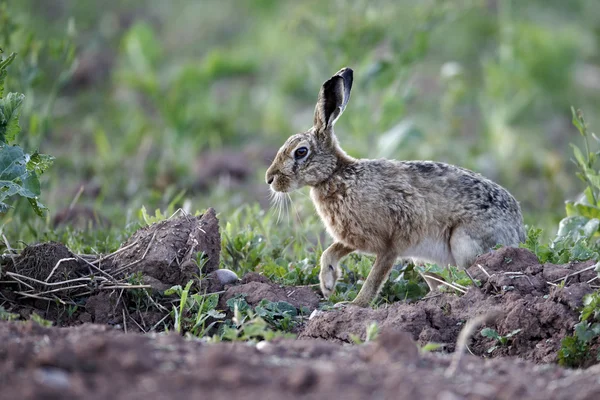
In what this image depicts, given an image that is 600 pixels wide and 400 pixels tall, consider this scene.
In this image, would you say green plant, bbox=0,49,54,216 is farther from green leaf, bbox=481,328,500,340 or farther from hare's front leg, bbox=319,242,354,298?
green leaf, bbox=481,328,500,340

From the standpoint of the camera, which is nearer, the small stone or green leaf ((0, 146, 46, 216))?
green leaf ((0, 146, 46, 216))

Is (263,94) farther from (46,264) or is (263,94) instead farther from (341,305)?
(46,264)

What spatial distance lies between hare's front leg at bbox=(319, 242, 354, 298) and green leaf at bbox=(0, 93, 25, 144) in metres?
2.12

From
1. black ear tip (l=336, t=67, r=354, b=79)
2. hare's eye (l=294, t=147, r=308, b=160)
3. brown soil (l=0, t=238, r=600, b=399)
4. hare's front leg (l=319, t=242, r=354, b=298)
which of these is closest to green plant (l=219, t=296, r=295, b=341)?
brown soil (l=0, t=238, r=600, b=399)

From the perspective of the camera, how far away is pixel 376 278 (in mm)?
5504

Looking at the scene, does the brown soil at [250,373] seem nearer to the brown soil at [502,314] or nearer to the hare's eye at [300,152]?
the brown soil at [502,314]

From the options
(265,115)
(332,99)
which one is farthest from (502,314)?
(265,115)

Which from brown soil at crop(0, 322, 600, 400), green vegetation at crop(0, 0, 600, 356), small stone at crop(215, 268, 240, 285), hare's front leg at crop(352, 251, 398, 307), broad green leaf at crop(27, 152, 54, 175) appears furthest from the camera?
green vegetation at crop(0, 0, 600, 356)

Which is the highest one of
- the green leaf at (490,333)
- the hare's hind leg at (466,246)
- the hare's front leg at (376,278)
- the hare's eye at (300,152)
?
the hare's eye at (300,152)

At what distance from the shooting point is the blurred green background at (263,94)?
330 inches

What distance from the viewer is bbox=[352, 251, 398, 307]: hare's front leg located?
5.38 meters

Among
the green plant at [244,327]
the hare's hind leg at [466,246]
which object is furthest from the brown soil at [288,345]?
the hare's hind leg at [466,246]

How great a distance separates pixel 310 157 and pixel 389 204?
671mm

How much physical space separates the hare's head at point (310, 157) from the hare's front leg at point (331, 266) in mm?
542
